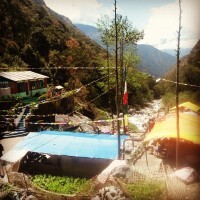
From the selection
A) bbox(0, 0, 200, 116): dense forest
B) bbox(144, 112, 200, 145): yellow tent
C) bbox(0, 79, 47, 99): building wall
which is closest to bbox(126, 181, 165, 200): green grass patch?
bbox(144, 112, 200, 145): yellow tent

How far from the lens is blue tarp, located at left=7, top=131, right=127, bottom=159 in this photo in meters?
18.6

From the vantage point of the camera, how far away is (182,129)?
47.6 feet

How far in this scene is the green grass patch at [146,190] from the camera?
10227mm

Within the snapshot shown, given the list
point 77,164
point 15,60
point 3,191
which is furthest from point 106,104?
point 3,191

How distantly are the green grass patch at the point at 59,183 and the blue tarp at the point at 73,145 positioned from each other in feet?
5.51

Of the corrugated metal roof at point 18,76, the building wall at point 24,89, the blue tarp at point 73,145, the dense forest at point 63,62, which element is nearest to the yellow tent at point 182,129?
the blue tarp at point 73,145

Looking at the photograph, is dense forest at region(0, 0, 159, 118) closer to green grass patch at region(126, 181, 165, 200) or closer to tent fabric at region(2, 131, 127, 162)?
tent fabric at region(2, 131, 127, 162)

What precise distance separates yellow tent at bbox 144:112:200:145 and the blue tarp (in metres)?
4.01

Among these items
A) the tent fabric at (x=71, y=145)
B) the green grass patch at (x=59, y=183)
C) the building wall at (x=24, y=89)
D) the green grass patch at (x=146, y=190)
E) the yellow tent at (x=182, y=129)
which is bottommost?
Result: the green grass patch at (x=59, y=183)

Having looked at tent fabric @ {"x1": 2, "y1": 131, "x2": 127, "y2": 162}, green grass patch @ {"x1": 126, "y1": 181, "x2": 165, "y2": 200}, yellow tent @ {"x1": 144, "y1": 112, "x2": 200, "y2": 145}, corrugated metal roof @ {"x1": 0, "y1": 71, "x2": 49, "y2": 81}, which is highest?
corrugated metal roof @ {"x1": 0, "y1": 71, "x2": 49, "y2": 81}

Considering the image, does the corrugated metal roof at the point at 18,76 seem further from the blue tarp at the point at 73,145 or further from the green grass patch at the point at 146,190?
the green grass patch at the point at 146,190

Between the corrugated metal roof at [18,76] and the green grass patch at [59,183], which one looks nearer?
the green grass patch at [59,183]

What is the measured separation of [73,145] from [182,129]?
8687 mm

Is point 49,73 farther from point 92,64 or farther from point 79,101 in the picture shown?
point 79,101
